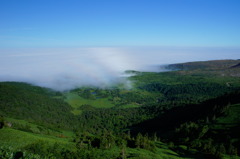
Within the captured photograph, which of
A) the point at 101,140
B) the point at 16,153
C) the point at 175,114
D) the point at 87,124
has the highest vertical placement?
the point at 16,153

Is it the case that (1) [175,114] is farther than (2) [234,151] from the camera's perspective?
Yes

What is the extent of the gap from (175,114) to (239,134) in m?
88.3

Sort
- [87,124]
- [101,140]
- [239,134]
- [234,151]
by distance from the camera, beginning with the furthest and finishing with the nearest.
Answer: [87,124]
[239,134]
[234,151]
[101,140]

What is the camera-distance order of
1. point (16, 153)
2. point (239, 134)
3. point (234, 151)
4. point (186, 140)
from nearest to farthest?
point (16, 153), point (234, 151), point (186, 140), point (239, 134)

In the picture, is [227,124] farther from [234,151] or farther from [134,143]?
[134,143]

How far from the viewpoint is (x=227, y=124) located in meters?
110

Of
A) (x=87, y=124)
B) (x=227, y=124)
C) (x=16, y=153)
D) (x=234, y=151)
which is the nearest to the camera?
(x=16, y=153)

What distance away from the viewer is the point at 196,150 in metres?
87.1

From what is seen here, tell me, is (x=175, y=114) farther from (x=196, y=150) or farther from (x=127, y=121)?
(x=196, y=150)

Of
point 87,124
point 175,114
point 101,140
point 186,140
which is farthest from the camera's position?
point 87,124

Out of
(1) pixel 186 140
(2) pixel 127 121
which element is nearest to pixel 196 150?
(1) pixel 186 140

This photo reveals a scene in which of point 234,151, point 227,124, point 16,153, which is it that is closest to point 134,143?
point 234,151

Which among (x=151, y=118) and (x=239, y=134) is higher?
(x=239, y=134)

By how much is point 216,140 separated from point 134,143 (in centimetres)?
5434
